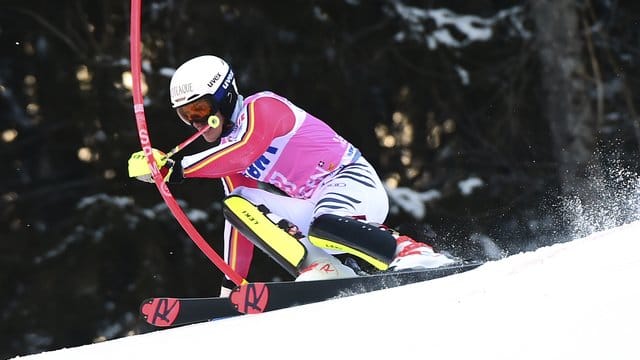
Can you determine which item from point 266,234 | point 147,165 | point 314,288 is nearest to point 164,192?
point 147,165

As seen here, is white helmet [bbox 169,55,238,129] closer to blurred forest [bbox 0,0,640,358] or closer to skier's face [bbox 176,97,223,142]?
skier's face [bbox 176,97,223,142]

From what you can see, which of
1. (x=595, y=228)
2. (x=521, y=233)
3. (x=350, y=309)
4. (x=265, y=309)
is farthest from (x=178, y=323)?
(x=521, y=233)

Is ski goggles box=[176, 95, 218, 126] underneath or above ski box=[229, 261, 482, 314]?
above

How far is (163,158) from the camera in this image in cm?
531

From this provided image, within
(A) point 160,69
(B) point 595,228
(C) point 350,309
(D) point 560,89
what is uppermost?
(C) point 350,309

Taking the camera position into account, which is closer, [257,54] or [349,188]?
[349,188]

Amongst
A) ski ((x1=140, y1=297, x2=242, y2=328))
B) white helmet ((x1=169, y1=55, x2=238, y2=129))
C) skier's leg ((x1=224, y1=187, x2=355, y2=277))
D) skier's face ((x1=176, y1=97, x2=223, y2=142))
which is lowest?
ski ((x1=140, y1=297, x2=242, y2=328))

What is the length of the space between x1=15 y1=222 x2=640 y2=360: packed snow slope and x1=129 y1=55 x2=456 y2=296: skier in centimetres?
74

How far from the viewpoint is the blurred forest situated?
11.2 m

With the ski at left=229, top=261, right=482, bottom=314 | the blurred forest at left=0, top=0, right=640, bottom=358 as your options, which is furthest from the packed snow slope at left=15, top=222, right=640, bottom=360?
the blurred forest at left=0, top=0, right=640, bottom=358

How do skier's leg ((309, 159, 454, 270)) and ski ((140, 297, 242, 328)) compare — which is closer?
skier's leg ((309, 159, 454, 270))

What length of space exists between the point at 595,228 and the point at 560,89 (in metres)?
5.16

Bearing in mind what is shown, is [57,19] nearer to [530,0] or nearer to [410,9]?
[410,9]

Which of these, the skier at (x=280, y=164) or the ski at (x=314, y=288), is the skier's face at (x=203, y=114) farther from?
the ski at (x=314, y=288)
